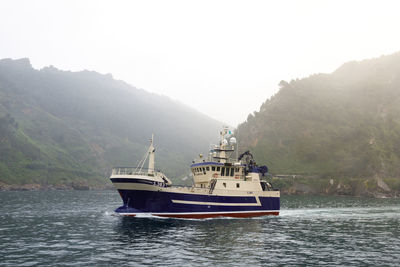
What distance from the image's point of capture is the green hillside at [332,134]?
145500 mm

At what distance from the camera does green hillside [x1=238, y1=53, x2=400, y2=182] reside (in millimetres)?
145500

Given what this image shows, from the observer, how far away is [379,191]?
120750 millimetres

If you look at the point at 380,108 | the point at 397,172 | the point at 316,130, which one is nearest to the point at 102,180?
the point at 316,130

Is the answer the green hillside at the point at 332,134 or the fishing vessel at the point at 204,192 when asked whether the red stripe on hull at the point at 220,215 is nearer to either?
the fishing vessel at the point at 204,192

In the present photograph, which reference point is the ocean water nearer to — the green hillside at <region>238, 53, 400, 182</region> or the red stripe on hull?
the red stripe on hull

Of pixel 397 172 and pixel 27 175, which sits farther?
pixel 27 175

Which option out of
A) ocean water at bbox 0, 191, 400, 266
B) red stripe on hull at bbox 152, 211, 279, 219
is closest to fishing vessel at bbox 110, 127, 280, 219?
red stripe on hull at bbox 152, 211, 279, 219

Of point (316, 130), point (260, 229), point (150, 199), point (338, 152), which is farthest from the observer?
point (316, 130)

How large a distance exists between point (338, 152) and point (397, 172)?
28.1 m

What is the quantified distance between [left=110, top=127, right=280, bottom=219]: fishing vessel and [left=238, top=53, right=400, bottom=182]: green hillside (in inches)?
4511

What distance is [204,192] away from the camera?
3744 cm

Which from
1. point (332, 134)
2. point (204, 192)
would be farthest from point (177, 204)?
point (332, 134)

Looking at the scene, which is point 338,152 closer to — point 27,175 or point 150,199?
point 150,199

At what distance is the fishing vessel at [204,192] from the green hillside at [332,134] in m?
115
